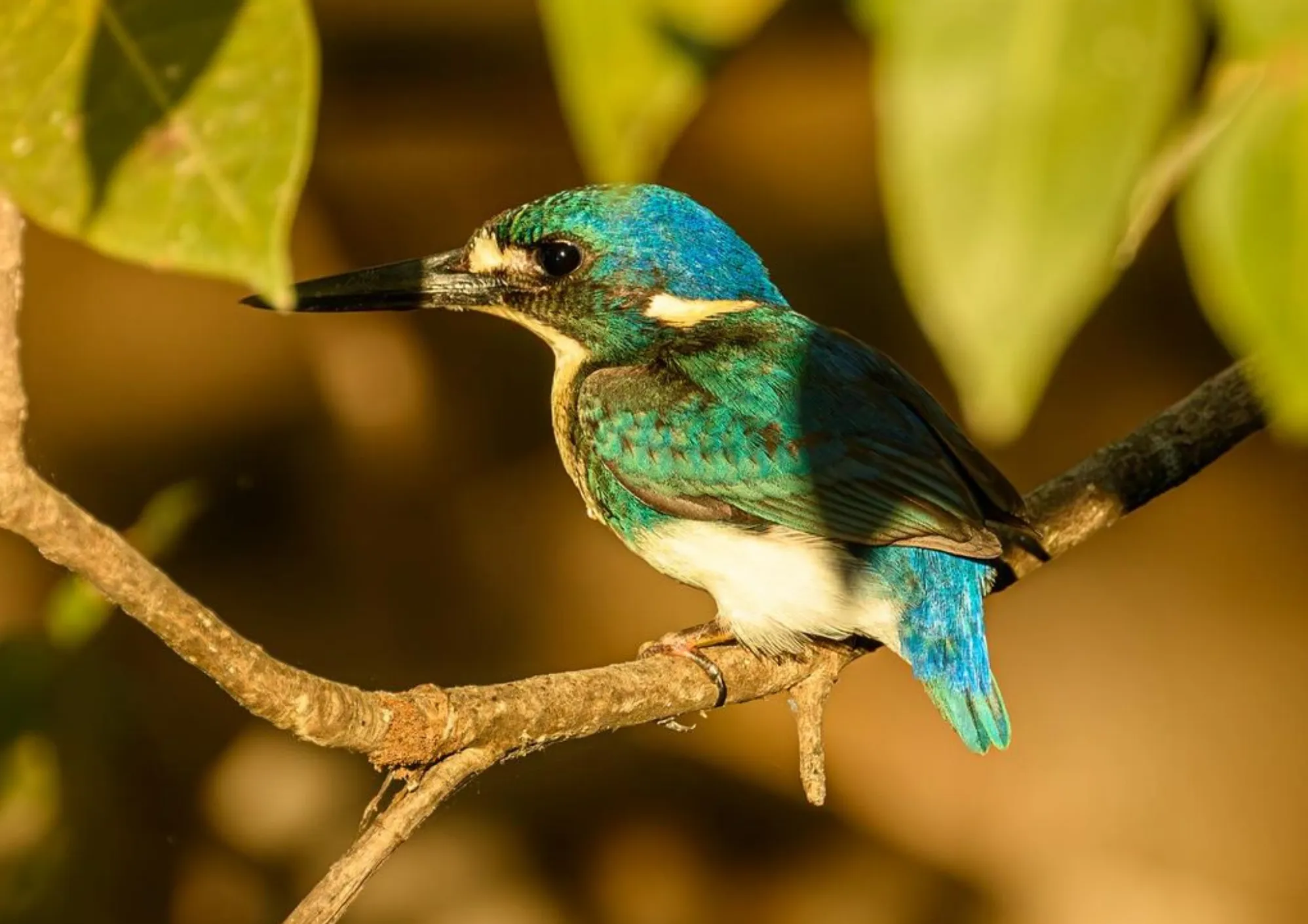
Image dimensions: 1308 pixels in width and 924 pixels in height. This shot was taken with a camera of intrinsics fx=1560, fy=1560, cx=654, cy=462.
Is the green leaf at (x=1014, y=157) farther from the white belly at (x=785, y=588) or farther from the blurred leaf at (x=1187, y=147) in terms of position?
the white belly at (x=785, y=588)

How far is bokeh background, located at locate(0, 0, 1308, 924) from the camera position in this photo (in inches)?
152

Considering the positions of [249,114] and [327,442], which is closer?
[249,114]

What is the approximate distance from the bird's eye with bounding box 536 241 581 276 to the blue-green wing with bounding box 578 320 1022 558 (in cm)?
19

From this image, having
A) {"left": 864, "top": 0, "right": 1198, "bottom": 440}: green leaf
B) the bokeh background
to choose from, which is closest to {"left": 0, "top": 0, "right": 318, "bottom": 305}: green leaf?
{"left": 864, "top": 0, "right": 1198, "bottom": 440}: green leaf

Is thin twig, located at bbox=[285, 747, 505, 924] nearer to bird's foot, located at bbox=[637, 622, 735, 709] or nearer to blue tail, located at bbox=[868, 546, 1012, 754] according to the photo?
bird's foot, located at bbox=[637, 622, 735, 709]

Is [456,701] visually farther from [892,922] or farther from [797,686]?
[892,922]

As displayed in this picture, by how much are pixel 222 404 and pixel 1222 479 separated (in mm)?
2605

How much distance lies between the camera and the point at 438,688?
1536 mm

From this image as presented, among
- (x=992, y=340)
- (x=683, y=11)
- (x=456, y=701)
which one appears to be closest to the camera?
(x=992, y=340)

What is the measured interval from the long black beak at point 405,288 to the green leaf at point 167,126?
163cm

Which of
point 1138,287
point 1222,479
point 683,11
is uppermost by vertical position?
point 683,11

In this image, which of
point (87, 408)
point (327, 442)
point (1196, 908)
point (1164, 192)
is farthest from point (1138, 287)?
point (1164, 192)

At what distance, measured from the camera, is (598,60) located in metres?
0.53

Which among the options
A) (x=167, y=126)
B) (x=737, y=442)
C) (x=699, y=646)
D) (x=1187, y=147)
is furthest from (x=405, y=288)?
(x=1187, y=147)
